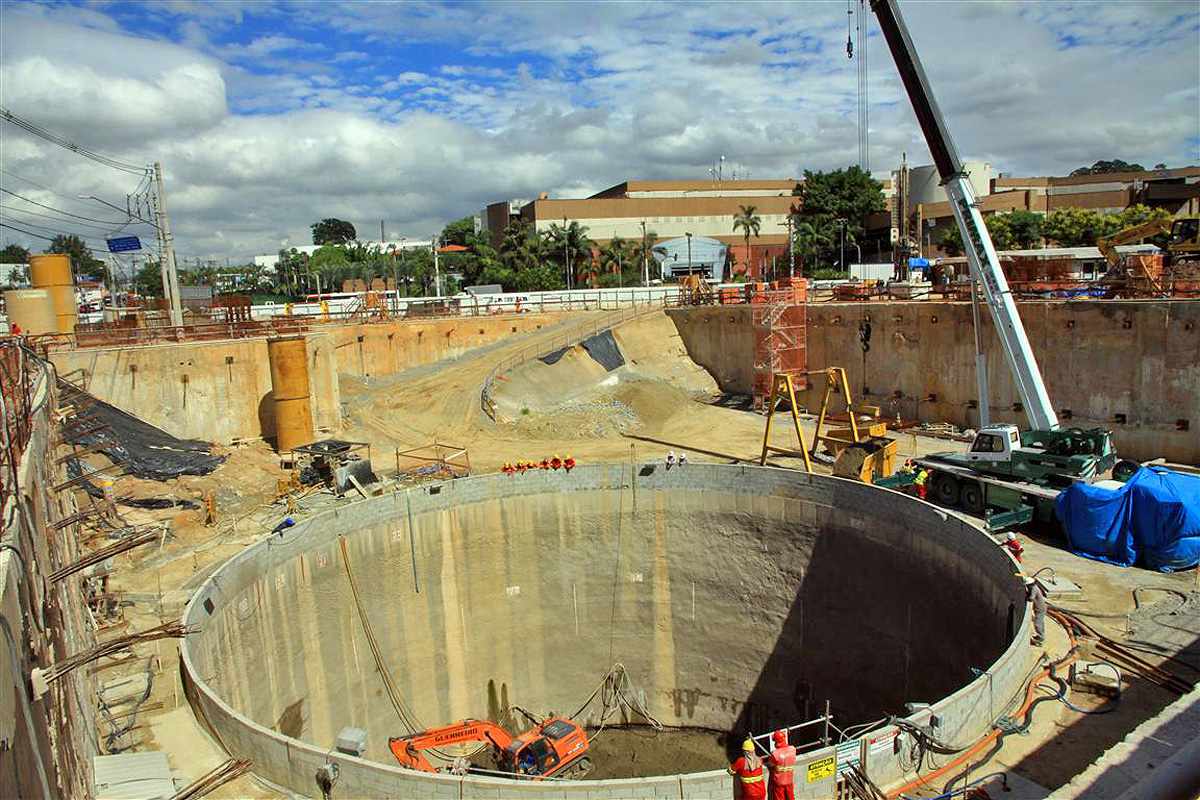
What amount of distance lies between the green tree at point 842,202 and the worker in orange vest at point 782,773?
262ft

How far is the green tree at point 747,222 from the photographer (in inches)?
3423

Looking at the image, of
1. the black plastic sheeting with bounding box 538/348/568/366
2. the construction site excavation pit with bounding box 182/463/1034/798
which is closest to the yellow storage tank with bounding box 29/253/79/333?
the black plastic sheeting with bounding box 538/348/568/366

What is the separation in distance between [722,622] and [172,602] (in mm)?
16276

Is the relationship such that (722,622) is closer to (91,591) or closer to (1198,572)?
(1198,572)

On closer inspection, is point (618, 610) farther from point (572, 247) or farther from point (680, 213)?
point (680, 213)

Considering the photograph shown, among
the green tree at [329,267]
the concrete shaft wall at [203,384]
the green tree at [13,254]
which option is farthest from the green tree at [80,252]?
the concrete shaft wall at [203,384]

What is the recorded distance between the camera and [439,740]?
20094 mm

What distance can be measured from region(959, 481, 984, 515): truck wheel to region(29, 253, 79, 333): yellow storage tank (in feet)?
118

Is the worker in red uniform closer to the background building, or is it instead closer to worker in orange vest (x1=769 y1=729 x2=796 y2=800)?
worker in orange vest (x1=769 y1=729 x2=796 y2=800)

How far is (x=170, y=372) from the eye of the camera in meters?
30.5

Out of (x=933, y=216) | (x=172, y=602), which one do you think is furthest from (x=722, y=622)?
(x=933, y=216)

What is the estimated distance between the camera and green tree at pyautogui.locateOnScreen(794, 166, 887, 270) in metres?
86.4

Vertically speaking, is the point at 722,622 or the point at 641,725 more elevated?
the point at 722,622

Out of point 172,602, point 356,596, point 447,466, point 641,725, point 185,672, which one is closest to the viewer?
point 185,672
